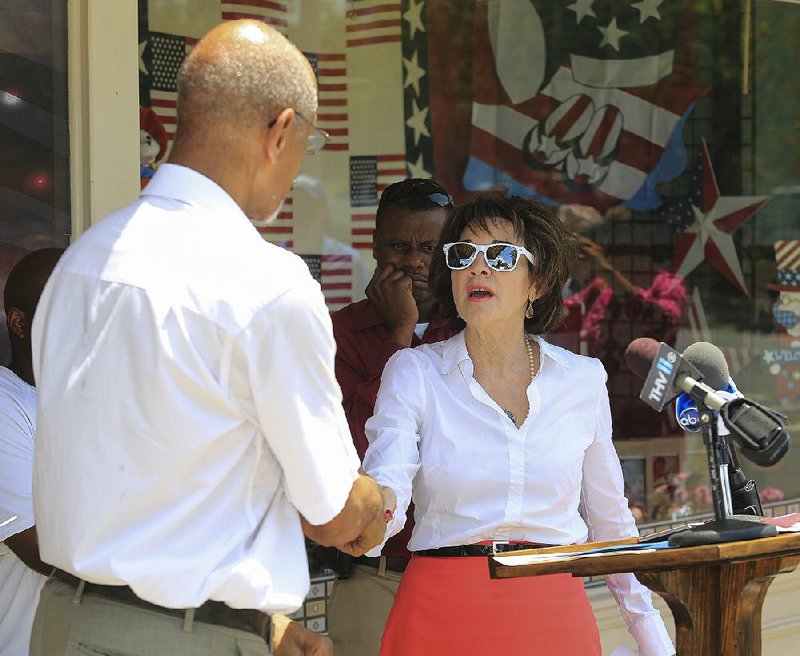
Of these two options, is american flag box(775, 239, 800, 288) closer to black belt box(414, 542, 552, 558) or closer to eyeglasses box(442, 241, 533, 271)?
eyeglasses box(442, 241, 533, 271)

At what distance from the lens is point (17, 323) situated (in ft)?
11.2

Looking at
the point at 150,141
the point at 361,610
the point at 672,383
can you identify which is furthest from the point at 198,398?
the point at 150,141

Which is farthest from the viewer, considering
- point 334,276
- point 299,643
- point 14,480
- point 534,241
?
point 334,276

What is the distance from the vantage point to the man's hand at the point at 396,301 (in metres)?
3.65

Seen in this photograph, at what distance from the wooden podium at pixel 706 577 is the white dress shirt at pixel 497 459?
610 mm

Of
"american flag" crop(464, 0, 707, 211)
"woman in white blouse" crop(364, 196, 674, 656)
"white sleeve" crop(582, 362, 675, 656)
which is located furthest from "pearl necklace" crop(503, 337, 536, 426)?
"american flag" crop(464, 0, 707, 211)

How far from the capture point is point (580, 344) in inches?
222

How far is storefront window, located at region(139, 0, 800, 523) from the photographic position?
5.14 meters

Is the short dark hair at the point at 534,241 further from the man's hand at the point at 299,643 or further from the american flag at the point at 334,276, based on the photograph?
the american flag at the point at 334,276

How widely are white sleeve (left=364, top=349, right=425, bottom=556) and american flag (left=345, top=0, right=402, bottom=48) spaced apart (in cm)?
237

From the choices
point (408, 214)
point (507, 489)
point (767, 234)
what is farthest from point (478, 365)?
point (767, 234)

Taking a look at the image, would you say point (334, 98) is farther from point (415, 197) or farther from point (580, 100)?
point (415, 197)

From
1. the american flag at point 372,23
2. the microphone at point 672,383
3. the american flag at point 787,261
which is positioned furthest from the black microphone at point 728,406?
the american flag at point 787,261

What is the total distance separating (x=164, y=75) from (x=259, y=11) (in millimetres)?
541
